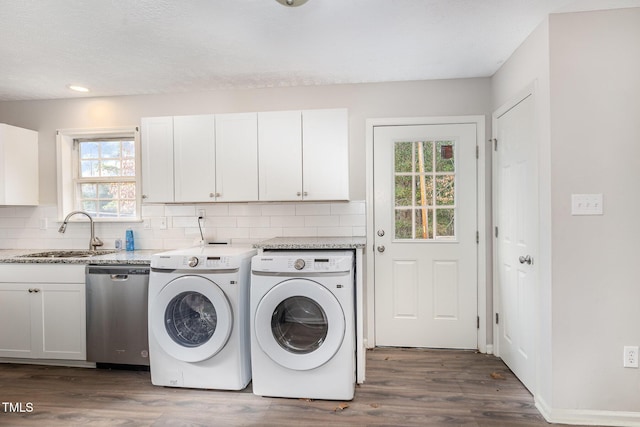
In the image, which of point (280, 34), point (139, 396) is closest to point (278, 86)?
point (280, 34)

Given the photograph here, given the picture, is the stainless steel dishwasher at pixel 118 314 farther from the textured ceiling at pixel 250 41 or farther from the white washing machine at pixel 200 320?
the textured ceiling at pixel 250 41

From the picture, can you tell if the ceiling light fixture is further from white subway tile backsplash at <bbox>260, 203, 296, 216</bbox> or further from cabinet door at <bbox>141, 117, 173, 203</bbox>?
white subway tile backsplash at <bbox>260, 203, 296, 216</bbox>

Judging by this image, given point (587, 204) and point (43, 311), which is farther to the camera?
point (43, 311)

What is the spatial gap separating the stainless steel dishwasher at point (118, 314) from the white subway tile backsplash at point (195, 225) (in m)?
0.71

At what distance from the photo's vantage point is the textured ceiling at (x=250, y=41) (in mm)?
1989

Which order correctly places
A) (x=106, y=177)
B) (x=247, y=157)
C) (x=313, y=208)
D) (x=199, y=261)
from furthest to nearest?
1. (x=106, y=177)
2. (x=313, y=208)
3. (x=247, y=157)
4. (x=199, y=261)

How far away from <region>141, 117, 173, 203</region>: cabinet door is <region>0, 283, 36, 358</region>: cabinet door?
1.19 m

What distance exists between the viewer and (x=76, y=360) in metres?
2.85

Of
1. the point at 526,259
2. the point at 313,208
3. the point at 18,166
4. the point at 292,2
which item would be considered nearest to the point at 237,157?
the point at 313,208

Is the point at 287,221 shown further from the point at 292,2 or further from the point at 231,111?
the point at 292,2

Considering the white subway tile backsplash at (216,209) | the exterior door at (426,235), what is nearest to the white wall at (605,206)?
the exterior door at (426,235)

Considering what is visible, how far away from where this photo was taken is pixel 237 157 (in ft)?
9.73

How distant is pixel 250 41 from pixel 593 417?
3.02m

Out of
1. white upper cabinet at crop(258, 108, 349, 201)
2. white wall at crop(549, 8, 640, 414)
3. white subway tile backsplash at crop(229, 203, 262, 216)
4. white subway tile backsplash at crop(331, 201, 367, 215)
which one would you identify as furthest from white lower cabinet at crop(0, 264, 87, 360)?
white wall at crop(549, 8, 640, 414)
